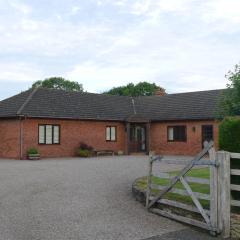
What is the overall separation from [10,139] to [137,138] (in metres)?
11.8

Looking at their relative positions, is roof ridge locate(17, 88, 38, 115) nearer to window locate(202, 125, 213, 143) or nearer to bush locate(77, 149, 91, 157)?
bush locate(77, 149, 91, 157)

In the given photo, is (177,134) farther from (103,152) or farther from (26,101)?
(26,101)

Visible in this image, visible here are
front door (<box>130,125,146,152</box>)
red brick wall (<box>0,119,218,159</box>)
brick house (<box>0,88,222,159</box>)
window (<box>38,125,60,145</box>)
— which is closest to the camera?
red brick wall (<box>0,119,218,159</box>)

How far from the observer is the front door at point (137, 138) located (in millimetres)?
37219

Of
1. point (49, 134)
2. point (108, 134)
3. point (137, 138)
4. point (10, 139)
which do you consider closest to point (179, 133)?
point (137, 138)

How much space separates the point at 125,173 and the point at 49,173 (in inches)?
131

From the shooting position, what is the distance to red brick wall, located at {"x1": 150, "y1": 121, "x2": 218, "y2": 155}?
1314 inches

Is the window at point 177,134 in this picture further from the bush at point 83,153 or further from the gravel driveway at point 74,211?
the gravel driveway at point 74,211

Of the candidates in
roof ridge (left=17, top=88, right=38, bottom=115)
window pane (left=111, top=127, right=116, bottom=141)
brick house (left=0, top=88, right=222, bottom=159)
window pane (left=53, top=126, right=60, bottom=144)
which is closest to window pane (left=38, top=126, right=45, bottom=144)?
brick house (left=0, top=88, right=222, bottom=159)

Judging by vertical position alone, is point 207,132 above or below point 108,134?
above

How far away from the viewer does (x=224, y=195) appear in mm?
8875

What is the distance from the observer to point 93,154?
3328 centimetres

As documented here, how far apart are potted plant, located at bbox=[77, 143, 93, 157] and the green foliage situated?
22.1 metres

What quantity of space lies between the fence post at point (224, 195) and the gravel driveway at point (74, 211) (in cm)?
105
